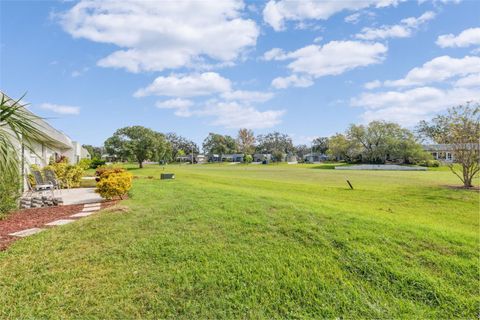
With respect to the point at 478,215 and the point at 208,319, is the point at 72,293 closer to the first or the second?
the point at 208,319

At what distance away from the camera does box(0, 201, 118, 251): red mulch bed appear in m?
5.25

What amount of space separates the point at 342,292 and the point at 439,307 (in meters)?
1.10

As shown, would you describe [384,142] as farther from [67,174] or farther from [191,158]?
[191,158]

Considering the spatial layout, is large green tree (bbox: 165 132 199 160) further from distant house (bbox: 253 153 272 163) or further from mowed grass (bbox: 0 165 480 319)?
mowed grass (bbox: 0 165 480 319)

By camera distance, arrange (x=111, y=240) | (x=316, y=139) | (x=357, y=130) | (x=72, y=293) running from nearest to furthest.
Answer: (x=72, y=293) → (x=111, y=240) → (x=357, y=130) → (x=316, y=139)

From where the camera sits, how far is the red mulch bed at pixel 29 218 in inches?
207

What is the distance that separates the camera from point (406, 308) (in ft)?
11.2

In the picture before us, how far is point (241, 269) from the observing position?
389 cm

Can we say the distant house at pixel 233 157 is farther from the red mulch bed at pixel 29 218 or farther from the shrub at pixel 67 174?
the red mulch bed at pixel 29 218

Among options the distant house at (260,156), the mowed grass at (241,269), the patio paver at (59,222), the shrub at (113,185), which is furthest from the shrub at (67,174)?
the distant house at (260,156)

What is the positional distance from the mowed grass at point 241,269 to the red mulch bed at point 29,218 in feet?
2.56

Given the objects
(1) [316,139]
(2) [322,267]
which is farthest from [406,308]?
(1) [316,139]

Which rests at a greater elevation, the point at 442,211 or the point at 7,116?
the point at 7,116

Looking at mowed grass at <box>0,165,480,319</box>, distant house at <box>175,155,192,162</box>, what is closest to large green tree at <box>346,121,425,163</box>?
mowed grass at <box>0,165,480,319</box>
